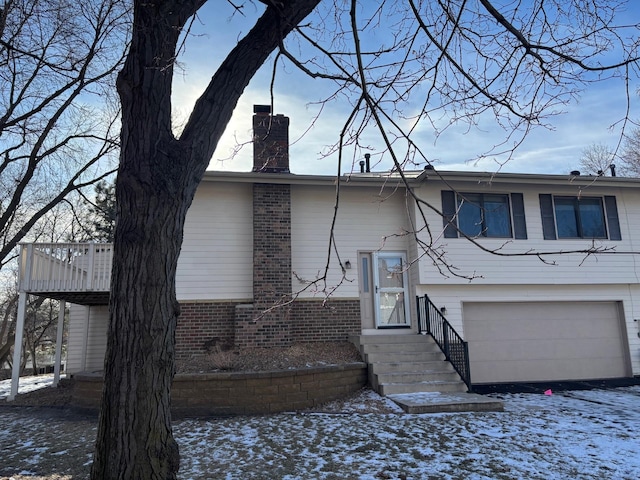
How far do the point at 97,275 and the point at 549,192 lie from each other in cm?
1031

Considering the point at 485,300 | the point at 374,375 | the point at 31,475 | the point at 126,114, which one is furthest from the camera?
the point at 485,300

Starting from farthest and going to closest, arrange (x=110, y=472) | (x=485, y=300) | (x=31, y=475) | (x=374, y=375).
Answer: (x=485, y=300) → (x=374, y=375) → (x=31, y=475) → (x=110, y=472)

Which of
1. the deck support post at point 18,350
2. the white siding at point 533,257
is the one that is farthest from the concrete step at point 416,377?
the deck support post at point 18,350

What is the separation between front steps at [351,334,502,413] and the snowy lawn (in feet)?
0.95

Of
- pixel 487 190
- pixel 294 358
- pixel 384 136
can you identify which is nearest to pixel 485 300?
pixel 487 190

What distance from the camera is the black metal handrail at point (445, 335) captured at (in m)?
8.64

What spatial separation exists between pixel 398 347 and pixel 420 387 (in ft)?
3.91

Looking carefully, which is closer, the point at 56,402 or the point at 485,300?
the point at 56,402

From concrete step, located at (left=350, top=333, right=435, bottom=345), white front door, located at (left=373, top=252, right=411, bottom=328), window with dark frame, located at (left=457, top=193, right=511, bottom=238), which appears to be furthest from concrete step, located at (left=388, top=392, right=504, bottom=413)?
window with dark frame, located at (left=457, top=193, right=511, bottom=238)

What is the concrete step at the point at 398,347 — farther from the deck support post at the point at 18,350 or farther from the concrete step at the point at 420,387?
the deck support post at the point at 18,350

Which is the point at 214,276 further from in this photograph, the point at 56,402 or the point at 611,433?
the point at 611,433

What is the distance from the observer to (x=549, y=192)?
11.1 m

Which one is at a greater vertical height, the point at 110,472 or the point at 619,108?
the point at 619,108

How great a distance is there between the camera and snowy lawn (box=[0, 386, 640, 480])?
15.1ft
